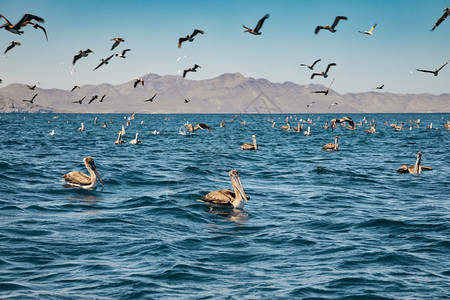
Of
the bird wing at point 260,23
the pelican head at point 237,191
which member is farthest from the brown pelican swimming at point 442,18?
the pelican head at point 237,191

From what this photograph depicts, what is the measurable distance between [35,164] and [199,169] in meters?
9.35

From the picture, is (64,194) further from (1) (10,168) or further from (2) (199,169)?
(2) (199,169)

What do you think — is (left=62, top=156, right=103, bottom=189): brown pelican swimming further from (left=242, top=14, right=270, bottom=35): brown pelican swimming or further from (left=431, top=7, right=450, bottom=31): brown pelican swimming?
(left=431, top=7, right=450, bottom=31): brown pelican swimming

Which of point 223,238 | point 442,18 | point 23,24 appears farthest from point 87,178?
point 442,18

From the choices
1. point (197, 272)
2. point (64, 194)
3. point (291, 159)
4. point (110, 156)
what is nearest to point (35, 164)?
point (110, 156)

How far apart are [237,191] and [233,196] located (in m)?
0.88

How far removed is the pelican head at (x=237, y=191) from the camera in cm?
1423

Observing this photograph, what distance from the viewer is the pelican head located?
1423 cm

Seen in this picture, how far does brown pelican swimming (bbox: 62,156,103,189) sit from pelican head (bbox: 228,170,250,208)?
6.28m

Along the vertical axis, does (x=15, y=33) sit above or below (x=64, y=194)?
above

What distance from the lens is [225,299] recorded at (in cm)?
758

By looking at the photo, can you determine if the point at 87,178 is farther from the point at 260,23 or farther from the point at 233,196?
the point at 260,23

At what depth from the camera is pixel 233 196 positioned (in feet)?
50.1

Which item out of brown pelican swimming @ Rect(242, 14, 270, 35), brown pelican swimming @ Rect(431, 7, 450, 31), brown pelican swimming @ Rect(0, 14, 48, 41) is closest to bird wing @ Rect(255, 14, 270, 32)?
brown pelican swimming @ Rect(242, 14, 270, 35)
